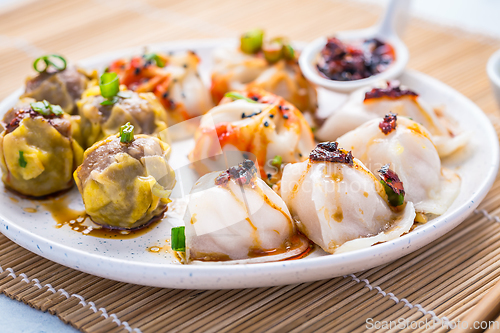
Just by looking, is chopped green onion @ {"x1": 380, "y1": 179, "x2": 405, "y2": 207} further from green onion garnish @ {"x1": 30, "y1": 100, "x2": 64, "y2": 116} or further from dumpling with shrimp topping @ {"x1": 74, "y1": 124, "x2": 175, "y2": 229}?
green onion garnish @ {"x1": 30, "y1": 100, "x2": 64, "y2": 116}

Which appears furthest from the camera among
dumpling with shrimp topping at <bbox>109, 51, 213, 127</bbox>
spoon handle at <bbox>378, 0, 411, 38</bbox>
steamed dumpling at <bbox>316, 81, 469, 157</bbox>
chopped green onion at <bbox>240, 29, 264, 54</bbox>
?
spoon handle at <bbox>378, 0, 411, 38</bbox>

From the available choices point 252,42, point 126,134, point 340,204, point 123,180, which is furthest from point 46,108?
point 340,204

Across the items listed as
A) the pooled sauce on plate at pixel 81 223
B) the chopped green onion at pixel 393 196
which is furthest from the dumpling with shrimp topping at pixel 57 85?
the chopped green onion at pixel 393 196

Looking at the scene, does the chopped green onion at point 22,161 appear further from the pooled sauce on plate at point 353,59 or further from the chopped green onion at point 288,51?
the pooled sauce on plate at point 353,59

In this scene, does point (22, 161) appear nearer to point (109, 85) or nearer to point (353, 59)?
point (109, 85)

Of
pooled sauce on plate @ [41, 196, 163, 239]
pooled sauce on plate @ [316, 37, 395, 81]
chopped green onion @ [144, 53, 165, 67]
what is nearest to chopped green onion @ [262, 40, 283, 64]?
pooled sauce on plate @ [316, 37, 395, 81]
